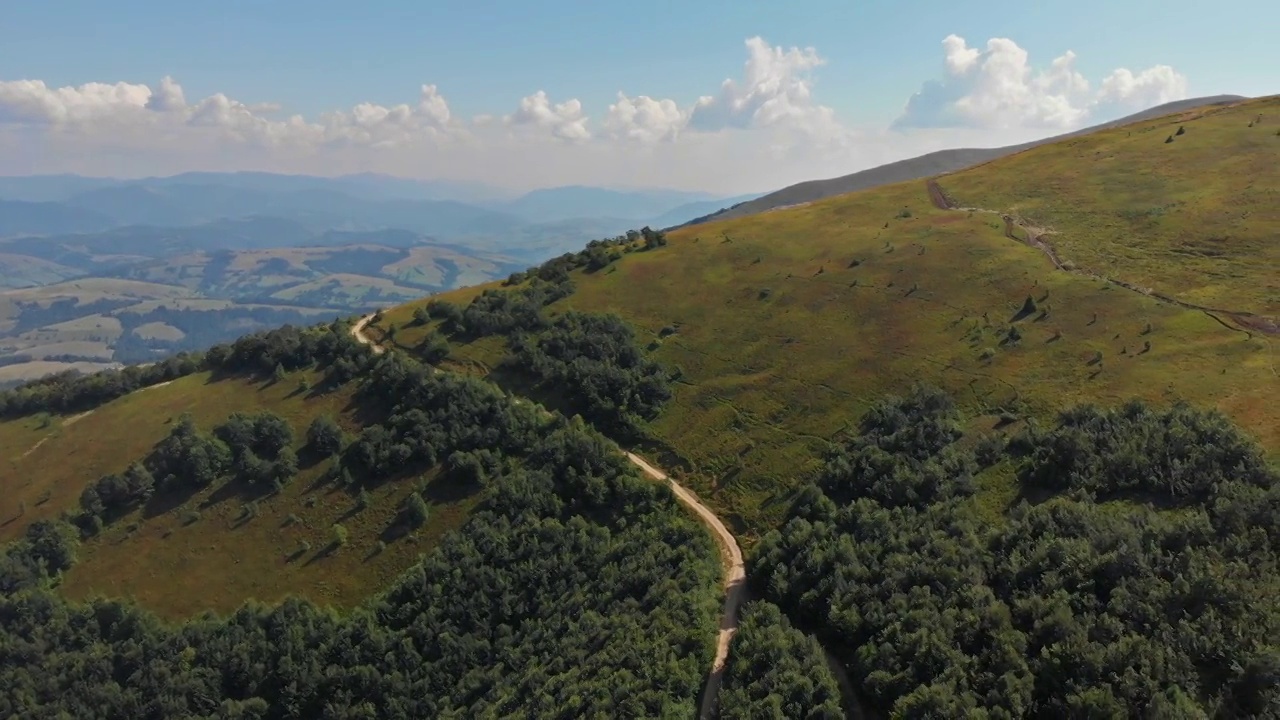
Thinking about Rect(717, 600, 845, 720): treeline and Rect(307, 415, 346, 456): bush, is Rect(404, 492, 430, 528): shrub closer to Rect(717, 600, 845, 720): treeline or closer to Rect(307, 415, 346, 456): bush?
Rect(307, 415, 346, 456): bush

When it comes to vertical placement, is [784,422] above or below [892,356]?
below

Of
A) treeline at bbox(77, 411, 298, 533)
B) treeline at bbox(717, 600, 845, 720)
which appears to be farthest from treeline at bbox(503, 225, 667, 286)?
treeline at bbox(717, 600, 845, 720)

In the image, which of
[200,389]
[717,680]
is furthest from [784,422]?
[200,389]

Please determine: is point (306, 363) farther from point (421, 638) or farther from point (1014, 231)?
point (1014, 231)

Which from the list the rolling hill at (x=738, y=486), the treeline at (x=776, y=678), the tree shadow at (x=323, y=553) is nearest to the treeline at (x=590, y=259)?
the rolling hill at (x=738, y=486)

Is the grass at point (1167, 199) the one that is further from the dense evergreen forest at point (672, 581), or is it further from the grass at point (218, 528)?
the grass at point (218, 528)

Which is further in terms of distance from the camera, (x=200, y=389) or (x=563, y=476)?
(x=200, y=389)

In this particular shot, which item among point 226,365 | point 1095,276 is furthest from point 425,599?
point 1095,276
